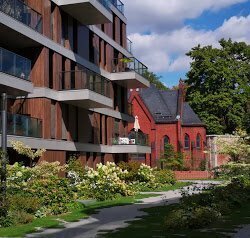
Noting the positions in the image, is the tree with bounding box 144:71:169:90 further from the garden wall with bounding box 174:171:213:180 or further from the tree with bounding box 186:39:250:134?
the garden wall with bounding box 174:171:213:180

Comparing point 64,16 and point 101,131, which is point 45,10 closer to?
point 64,16

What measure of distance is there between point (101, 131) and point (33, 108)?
9.23 meters

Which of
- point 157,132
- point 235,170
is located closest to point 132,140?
point 235,170

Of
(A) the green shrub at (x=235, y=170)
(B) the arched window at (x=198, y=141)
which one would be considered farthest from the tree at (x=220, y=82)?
(A) the green shrub at (x=235, y=170)

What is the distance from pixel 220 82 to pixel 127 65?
2885 centimetres

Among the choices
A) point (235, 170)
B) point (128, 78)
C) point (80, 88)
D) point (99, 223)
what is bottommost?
point (99, 223)

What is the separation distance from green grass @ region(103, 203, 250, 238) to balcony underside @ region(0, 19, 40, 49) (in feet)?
39.2

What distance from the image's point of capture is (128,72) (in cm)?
3653

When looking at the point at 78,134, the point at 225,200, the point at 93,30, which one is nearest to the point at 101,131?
the point at 78,134

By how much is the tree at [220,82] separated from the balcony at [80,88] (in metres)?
36.6

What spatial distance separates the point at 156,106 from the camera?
59.9m

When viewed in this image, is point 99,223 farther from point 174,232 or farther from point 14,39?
point 14,39

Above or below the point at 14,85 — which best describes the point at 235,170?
below

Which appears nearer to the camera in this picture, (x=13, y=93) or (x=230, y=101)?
(x=13, y=93)
